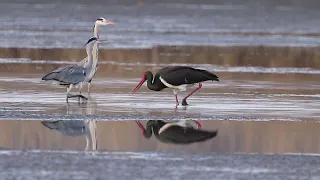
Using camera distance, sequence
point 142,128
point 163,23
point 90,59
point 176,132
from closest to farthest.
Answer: point 176,132, point 142,128, point 90,59, point 163,23

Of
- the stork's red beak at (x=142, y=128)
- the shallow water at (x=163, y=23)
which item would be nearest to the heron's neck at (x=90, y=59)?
the stork's red beak at (x=142, y=128)

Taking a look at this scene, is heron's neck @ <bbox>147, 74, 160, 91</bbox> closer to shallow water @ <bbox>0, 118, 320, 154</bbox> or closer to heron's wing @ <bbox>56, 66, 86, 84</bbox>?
heron's wing @ <bbox>56, 66, 86, 84</bbox>

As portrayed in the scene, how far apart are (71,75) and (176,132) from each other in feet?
12.4

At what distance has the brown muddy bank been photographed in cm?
2297

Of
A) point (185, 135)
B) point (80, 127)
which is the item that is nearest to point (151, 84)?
point (80, 127)

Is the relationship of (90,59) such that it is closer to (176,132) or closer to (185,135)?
(176,132)

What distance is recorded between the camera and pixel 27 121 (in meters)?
13.5

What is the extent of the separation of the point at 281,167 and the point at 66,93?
285 inches

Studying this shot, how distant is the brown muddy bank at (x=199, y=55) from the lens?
23.0 m

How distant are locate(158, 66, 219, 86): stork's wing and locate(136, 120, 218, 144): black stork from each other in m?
2.19

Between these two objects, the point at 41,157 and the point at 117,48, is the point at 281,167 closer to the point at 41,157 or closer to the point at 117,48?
the point at 41,157

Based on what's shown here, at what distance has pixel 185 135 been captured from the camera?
1259cm

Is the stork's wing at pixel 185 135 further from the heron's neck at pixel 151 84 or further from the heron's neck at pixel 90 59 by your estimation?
the heron's neck at pixel 90 59

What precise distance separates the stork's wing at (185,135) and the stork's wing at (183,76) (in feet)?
9.02
